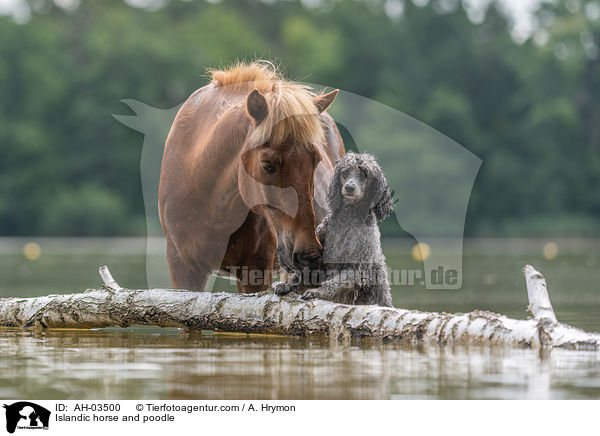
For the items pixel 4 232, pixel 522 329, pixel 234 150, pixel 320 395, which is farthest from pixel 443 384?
pixel 4 232

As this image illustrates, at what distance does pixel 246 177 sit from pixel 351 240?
34.9 inches

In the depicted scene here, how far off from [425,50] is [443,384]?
53.1 m

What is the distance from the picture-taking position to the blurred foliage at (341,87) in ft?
146

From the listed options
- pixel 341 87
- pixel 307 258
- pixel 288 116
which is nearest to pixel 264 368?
pixel 307 258

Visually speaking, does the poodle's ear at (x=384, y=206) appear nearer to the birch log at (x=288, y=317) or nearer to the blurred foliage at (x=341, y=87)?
the birch log at (x=288, y=317)

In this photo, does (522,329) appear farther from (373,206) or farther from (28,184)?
(28,184)

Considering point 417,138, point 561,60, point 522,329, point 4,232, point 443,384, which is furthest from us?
point 561,60

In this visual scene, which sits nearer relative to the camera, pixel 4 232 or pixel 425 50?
pixel 4 232

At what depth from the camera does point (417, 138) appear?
2459 centimetres

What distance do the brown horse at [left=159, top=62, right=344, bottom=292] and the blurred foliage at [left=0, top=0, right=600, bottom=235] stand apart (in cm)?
3366

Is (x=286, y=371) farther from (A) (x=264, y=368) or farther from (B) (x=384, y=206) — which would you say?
(B) (x=384, y=206)

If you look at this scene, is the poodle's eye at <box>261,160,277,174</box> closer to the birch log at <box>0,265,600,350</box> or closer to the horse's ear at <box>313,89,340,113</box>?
the horse's ear at <box>313,89,340,113</box>

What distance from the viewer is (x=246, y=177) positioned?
21.9ft
